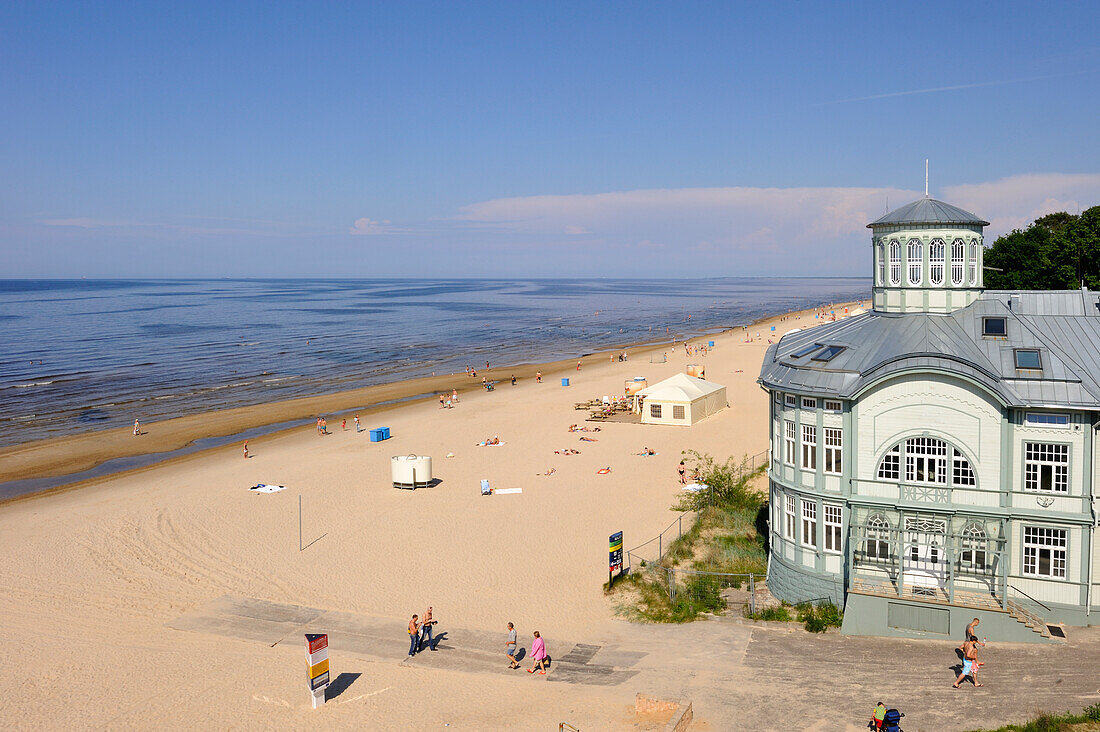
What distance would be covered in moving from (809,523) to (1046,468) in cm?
562

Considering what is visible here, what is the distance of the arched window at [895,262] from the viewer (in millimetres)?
22734

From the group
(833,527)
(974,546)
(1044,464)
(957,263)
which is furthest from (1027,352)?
(833,527)

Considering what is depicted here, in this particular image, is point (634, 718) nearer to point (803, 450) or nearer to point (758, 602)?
point (758, 602)

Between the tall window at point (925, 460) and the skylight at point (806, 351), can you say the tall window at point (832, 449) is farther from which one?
the skylight at point (806, 351)

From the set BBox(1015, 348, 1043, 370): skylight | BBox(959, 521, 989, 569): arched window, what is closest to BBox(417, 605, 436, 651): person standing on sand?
BBox(959, 521, 989, 569): arched window

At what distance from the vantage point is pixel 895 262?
22859mm

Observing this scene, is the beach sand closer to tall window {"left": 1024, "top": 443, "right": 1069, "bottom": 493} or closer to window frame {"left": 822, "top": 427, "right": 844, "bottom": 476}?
window frame {"left": 822, "top": 427, "right": 844, "bottom": 476}

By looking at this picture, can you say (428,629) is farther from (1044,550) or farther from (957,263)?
(957,263)

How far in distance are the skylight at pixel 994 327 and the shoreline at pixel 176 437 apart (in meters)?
38.9

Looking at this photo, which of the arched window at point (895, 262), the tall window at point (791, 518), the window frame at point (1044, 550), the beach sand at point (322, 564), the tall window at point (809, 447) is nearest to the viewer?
the beach sand at point (322, 564)

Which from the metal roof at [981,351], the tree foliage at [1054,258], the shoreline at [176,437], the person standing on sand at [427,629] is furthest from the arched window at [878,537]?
the shoreline at [176,437]

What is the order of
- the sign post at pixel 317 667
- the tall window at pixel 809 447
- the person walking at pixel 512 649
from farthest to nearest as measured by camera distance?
the tall window at pixel 809 447 → the person walking at pixel 512 649 → the sign post at pixel 317 667

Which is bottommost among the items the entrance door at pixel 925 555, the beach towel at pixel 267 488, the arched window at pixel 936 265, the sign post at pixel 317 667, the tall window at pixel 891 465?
the beach towel at pixel 267 488

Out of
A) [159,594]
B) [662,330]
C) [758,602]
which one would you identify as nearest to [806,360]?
[758,602]
